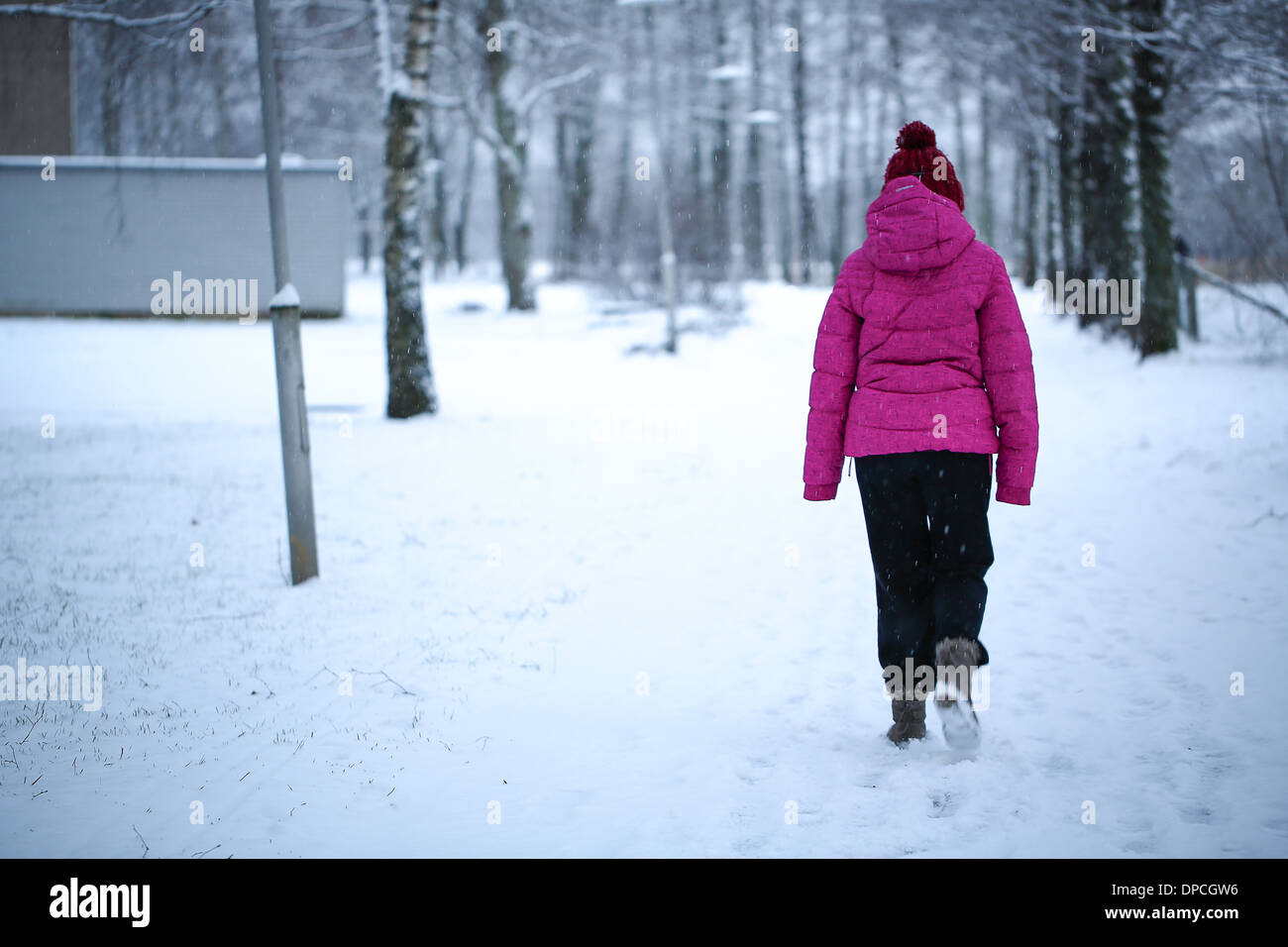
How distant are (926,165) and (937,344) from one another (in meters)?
0.64

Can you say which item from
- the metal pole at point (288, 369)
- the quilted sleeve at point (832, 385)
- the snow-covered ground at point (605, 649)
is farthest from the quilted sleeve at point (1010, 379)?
the metal pole at point (288, 369)

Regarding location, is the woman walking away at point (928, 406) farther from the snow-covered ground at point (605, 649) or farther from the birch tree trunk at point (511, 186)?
the birch tree trunk at point (511, 186)

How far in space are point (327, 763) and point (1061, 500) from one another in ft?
19.4

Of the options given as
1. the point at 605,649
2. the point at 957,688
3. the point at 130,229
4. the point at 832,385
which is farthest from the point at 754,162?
the point at 957,688

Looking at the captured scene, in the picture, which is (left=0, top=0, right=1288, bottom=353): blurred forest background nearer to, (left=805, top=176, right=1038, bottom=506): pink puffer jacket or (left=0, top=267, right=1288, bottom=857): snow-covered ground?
(left=0, top=267, right=1288, bottom=857): snow-covered ground

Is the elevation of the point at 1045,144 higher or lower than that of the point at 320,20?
lower

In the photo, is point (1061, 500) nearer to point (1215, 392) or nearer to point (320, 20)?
point (1215, 392)

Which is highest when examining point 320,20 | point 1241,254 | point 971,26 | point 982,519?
point 320,20

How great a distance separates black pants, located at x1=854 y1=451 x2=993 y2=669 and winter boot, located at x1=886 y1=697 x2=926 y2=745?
0.19 metres

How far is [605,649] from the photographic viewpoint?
16.4ft

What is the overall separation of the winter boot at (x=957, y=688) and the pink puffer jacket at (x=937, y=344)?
19.8 inches

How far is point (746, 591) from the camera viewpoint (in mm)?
5918

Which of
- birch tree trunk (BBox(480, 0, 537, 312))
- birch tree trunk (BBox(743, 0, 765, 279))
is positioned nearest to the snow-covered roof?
birch tree trunk (BBox(480, 0, 537, 312))
